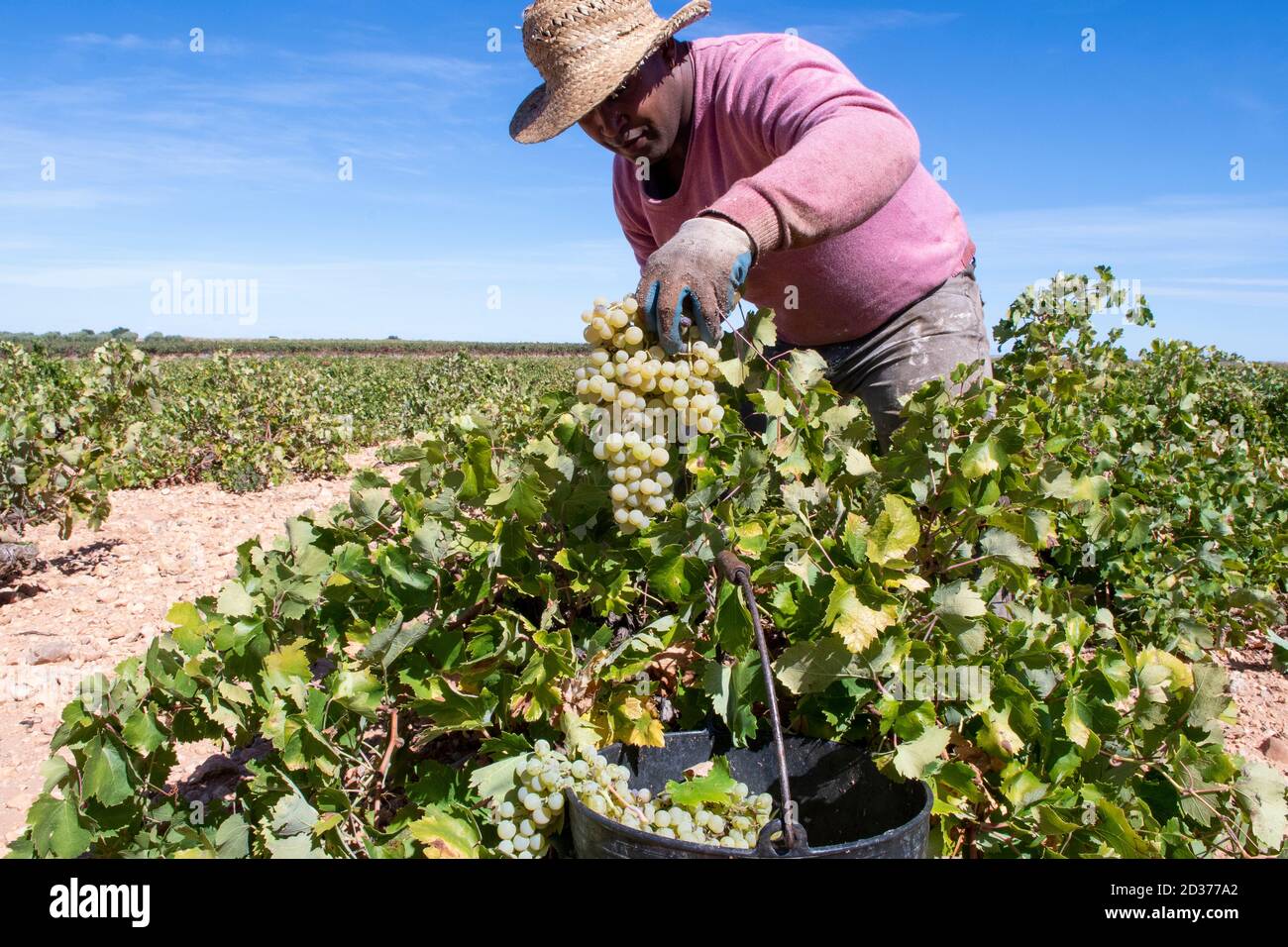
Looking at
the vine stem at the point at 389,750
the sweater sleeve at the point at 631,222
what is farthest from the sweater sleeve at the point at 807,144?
the vine stem at the point at 389,750

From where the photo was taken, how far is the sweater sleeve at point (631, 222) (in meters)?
3.19

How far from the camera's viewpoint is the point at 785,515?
198 centimetres

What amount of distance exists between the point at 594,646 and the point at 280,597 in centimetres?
74

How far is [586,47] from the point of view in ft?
7.57

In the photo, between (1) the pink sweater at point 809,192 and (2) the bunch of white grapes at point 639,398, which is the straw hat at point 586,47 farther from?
(2) the bunch of white grapes at point 639,398

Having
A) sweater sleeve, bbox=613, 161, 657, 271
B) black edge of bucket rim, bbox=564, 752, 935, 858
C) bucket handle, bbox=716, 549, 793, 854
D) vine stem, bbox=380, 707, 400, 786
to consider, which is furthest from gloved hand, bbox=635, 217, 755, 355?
sweater sleeve, bbox=613, 161, 657, 271

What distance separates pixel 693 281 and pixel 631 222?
171cm

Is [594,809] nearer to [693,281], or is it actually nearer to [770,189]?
[693,281]

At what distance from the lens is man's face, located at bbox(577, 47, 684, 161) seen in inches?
97.1

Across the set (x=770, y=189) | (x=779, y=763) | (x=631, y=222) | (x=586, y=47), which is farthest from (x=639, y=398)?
(x=631, y=222)

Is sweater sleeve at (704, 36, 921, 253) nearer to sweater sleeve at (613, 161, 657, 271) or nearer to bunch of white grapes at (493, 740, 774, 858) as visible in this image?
sweater sleeve at (613, 161, 657, 271)

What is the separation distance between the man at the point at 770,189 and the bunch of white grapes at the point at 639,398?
5 cm
